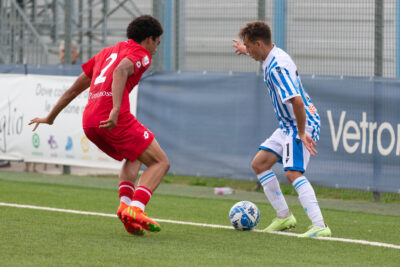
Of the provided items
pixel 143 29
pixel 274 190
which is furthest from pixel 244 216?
pixel 143 29

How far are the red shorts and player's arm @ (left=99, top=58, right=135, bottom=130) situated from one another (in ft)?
0.89

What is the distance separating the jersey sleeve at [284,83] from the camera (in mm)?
6776

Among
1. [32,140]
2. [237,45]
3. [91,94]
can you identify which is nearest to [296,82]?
[237,45]

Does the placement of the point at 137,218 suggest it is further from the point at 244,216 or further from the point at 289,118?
the point at 289,118

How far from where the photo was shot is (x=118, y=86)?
651cm

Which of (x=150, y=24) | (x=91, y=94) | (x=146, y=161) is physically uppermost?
(x=150, y=24)

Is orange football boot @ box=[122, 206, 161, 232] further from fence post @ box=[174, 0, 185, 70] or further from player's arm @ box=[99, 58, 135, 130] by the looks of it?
fence post @ box=[174, 0, 185, 70]

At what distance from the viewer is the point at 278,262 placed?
5.68 metres

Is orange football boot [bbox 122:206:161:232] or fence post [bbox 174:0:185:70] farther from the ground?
fence post [bbox 174:0:185:70]

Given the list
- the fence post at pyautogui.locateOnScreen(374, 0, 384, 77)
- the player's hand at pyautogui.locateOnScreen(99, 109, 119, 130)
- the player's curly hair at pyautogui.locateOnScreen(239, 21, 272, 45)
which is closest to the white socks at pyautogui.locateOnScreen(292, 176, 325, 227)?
the player's curly hair at pyautogui.locateOnScreen(239, 21, 272, 45)

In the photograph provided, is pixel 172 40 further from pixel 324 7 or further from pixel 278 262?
pixel 278 262

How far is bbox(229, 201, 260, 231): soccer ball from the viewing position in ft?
23.9

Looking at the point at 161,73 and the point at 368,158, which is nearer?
the point at 368,158

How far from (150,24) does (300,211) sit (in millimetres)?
3515
